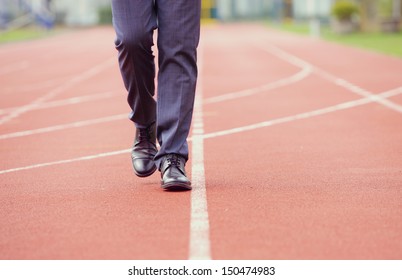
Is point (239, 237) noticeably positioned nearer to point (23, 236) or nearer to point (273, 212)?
point (273, 212)

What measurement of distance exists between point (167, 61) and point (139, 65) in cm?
20

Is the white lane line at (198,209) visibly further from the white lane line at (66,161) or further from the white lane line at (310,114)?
the white lane line at (66,161)

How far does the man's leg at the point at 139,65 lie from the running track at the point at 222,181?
0.23 meters

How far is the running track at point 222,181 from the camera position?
4.34 metres

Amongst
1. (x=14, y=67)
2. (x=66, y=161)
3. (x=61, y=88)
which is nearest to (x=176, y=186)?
(x=66, y=161)

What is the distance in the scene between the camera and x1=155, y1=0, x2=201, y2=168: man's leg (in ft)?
18.3

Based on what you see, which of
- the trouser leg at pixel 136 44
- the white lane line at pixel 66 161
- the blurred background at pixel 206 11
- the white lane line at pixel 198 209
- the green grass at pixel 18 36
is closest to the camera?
the white lane line at pixel 198 209

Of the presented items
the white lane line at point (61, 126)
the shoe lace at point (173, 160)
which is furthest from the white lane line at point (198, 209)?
the white lane line at point (61, 126)

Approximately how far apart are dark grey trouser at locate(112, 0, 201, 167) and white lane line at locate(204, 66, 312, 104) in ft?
20.9

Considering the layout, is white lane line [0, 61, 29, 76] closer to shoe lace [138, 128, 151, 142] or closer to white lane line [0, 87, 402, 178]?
white lane line [0, 87, 402, 178]

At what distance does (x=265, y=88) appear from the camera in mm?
14195

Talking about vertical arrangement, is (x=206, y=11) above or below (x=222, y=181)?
above

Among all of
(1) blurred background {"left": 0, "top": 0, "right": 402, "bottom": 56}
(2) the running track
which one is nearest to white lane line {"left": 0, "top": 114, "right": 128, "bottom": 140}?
(2) the running track

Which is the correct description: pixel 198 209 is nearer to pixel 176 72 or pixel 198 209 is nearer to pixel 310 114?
pixel 176 72
